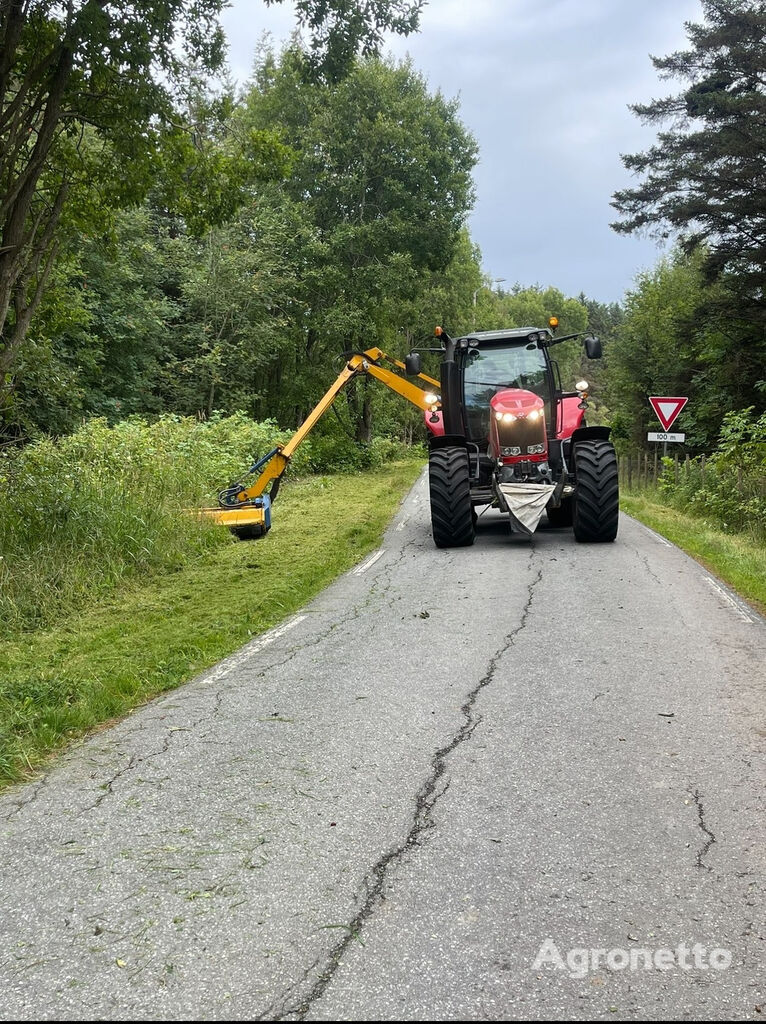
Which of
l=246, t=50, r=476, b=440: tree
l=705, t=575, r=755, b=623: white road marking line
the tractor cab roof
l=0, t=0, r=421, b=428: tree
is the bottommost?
l=705, t=575, r=755, b=623: white road marking line

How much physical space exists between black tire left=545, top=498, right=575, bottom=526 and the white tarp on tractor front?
1.67m

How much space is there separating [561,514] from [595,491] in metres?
2.16

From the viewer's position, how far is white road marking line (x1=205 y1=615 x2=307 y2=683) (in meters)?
5.77

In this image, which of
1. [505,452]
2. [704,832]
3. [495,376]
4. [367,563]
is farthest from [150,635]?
[495,376]

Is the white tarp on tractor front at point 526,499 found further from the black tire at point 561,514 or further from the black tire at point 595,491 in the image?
the black tire at point 561,514

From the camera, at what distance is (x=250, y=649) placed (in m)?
6.38

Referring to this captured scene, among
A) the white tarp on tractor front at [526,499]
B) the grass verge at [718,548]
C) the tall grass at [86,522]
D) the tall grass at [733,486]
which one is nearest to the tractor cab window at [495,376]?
the white tarp on tractor front at [526,499]

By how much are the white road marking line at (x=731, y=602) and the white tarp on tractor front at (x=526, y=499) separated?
2.35 m

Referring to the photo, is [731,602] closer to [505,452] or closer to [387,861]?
[505,452]

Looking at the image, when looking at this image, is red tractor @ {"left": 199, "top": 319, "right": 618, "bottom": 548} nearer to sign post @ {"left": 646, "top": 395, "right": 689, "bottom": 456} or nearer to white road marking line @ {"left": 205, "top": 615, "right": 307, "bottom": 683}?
white road marking line @ {"left": 205, "top": 615, "right": 307, "bottom": 683}

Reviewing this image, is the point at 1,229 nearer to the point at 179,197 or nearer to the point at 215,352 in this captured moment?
the point at 179,197

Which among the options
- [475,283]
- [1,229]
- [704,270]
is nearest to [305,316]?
[704,270]

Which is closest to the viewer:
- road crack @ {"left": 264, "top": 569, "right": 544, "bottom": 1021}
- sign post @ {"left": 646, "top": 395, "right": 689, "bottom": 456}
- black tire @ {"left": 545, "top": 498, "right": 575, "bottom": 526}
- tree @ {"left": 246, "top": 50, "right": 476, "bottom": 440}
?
road crack @ {"left": 264, "top": 569, "right": 544, "bottom": 1021}

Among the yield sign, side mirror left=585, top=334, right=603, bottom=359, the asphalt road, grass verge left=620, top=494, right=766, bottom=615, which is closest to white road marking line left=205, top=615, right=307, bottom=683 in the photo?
the asphalt road
